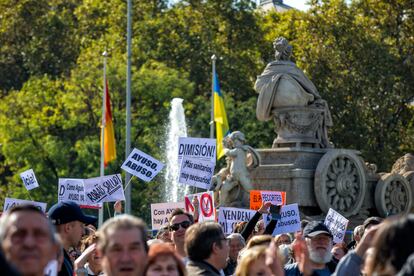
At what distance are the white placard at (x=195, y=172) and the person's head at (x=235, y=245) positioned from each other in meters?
5.36

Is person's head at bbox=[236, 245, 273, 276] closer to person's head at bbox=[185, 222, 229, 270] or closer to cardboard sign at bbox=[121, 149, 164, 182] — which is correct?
person's head at bbox=[185, 222, 229, 270]

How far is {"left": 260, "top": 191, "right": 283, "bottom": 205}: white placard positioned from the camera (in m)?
17.8

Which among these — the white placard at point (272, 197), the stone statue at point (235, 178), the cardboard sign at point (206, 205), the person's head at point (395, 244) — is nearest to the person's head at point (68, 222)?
the person's head at point (395, 244)

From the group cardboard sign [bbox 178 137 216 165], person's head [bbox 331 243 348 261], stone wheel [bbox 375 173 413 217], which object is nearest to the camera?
person's head [bbox 331 243 348 261]

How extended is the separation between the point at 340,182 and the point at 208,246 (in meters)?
15.3

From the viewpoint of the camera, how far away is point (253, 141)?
4525cm

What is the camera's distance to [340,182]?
24188 mm

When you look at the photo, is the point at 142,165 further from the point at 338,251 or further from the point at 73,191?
the point at 338,251

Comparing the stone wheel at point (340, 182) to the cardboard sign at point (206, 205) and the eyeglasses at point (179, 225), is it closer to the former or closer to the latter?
the cardboard sign at point (206, 205)

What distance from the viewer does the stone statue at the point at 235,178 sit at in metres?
23.0

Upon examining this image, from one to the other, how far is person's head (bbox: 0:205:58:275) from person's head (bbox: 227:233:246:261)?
580 cm

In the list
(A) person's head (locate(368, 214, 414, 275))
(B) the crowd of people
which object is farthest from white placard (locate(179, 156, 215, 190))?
(A) person's head (locate(368, 214, 414, 275))

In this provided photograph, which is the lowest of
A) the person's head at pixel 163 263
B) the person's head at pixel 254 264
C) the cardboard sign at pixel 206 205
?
the cardboard sign at pixel 206 205

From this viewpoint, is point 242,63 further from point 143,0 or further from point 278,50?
point 278,50
